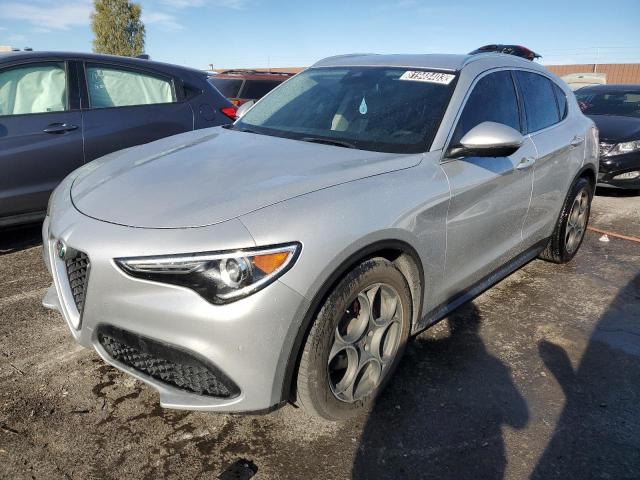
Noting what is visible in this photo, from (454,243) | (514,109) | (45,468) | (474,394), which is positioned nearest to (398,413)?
(474,394)

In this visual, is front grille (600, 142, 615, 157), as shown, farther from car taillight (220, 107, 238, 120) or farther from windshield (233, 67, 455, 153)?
windshield (233, 67, 455, 153)

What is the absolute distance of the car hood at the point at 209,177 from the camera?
2.06 m

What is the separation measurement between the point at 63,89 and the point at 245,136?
2342 millimetres

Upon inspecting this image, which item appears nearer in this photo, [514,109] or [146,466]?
[146,466]

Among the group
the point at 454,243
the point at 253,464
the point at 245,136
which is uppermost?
the point at 245,136

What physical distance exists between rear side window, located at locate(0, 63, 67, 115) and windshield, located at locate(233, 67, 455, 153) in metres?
1.97

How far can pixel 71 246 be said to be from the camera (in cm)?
206

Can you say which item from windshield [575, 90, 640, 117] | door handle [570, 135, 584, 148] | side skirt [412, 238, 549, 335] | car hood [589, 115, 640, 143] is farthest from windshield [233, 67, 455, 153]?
windshield [575, 90, 640, 117]

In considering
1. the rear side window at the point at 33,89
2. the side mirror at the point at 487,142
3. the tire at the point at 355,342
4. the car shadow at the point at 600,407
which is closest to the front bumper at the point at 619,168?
the car shadow at the point at 600,407

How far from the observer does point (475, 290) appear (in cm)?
316

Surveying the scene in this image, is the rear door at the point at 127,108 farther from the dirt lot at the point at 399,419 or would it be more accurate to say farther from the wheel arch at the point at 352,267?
the wheel arch at the point at 352,267

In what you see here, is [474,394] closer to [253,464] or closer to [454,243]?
[454,243]

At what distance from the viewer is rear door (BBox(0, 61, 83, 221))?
4098 millimetres

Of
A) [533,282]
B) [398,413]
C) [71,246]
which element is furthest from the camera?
[533,282]
